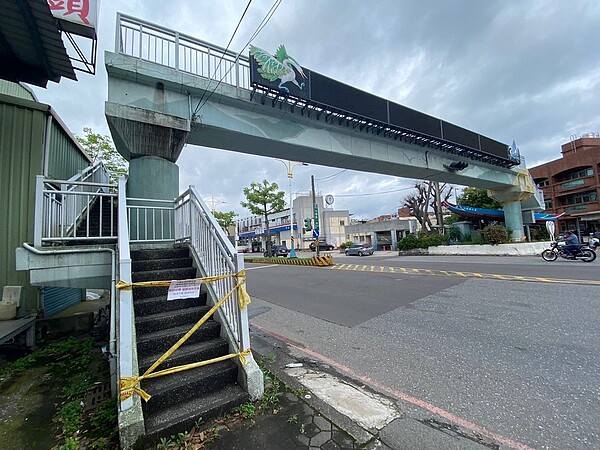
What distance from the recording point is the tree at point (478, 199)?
91.6ft

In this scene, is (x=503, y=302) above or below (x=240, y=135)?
below

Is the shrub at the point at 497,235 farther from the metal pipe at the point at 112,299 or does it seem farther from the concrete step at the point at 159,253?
the metal pipe at the point at 112,299

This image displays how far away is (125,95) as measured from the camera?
636 centimetres

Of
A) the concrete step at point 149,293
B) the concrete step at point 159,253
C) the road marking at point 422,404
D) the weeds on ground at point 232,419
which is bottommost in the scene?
the road marking at point 422,404

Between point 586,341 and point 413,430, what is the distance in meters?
3.66

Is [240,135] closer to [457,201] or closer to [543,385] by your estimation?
[543,385]

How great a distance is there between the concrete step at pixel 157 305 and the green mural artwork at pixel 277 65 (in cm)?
671

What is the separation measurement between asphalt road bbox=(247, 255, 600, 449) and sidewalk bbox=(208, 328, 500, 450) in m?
0.10

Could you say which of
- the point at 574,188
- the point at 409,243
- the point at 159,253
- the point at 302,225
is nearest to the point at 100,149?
the point at 159,253

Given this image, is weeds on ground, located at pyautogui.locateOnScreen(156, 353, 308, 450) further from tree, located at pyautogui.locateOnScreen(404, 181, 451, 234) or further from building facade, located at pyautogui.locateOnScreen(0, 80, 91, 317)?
tree, located at pyautogui.locateOnScreen(404, 181, 451, 234)

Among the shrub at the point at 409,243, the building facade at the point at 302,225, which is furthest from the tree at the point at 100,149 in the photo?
the building facade at the point at 302,225

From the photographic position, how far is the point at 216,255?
11.4 feet

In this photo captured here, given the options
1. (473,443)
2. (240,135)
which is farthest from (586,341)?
(240,135)

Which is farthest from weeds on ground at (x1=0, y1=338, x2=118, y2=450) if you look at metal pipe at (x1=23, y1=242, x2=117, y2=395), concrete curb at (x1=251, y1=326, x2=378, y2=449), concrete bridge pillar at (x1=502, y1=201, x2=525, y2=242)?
concrete bridge pillar at (x1=502, y1=201, x2=525, y2=242)
